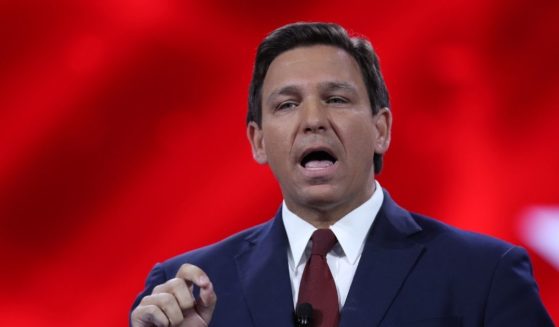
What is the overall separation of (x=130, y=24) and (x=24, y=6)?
38 centimetres

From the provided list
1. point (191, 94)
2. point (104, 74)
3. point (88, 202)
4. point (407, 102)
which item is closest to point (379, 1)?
point (407, 102)

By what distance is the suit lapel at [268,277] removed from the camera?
6.80 feet

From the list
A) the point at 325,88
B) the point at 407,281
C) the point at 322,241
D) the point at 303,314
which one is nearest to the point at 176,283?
the point at 303,314

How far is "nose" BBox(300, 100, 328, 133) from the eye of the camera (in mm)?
2191

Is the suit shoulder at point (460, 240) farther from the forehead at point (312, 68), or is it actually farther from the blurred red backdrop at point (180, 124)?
the blurred red backdrop at point (180, 124)

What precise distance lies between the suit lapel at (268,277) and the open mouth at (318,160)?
0.19m

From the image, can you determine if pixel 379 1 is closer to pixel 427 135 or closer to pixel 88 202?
pixel 427 135

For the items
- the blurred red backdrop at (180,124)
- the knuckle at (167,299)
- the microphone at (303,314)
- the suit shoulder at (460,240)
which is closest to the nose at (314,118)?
the suit shoulder at (460,240)

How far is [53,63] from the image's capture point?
311 centimetres

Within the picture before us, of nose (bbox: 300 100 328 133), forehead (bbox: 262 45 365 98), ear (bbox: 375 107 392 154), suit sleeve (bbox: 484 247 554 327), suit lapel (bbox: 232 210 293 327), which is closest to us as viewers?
suit sleeve (bbox: 484 247 554 327)

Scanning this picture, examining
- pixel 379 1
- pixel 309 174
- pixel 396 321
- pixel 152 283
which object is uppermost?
pixel 379 1

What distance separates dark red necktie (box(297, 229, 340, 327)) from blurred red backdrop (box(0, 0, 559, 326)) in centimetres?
87

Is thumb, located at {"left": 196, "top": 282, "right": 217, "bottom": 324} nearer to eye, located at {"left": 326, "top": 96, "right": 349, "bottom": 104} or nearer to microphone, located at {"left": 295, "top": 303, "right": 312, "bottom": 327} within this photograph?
microphone, located at {"left": 295, "top": 303, "right": 312, "bottom": 327}

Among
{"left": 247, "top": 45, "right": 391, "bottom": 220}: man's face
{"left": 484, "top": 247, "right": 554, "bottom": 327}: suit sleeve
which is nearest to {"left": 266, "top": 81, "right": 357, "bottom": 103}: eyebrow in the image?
{"left": 247, "top": 45, "right": 391, "bottom": 220}: man's face
